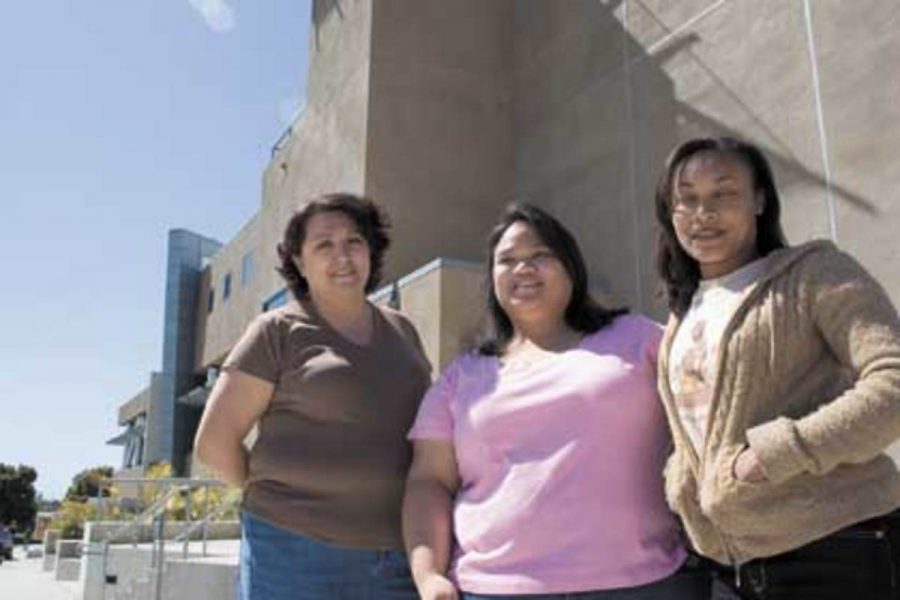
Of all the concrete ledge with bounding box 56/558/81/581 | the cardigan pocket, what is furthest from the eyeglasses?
the concrete ledge with bounding box 56/558/81/581

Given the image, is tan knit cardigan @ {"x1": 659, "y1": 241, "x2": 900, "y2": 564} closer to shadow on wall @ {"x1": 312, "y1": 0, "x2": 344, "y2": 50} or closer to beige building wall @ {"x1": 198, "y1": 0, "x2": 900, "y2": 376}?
beige building wall @ {"x1": 198, "y1": 0, "x2": 900, "y2": 376}

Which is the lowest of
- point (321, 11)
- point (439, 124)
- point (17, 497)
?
point (17, 497)

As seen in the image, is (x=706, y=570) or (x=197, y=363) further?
(x=197, y=363)

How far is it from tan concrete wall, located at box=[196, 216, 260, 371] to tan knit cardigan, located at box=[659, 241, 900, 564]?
19.0m

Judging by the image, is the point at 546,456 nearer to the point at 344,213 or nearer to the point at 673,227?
the point at 673,227

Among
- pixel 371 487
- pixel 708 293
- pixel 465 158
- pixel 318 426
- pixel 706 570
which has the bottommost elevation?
pixel 706 570

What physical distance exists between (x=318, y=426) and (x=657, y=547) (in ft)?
3.14

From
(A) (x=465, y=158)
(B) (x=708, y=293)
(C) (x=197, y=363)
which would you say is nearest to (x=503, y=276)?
(B) (x=708, y=293)

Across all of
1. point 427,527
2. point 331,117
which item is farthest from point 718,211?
point 331,117

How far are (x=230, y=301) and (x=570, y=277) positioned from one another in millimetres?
26007

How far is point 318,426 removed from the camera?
8.18 feet

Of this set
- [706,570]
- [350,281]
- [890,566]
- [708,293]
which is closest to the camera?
[890,566]

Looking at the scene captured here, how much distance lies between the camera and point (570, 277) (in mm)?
2387

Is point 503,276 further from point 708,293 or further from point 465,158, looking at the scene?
point 465,158
